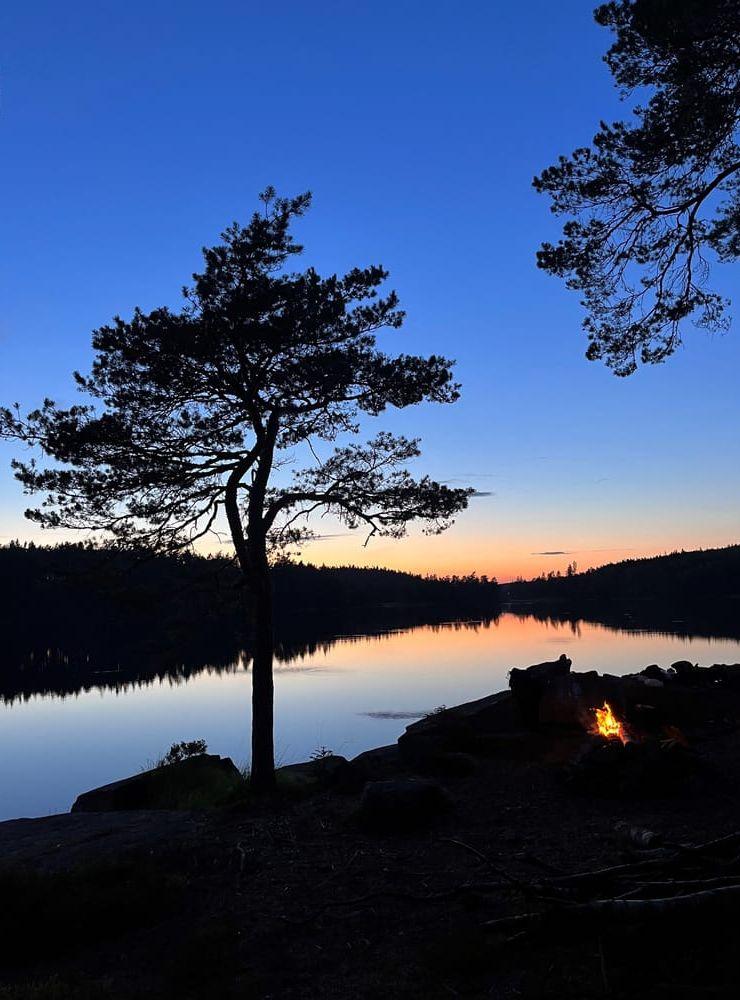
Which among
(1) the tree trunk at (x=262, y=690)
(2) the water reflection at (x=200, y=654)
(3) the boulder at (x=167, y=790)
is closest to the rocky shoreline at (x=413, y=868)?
(1) the tree trunk at (x=262, y=690)

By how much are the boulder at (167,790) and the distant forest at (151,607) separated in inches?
104

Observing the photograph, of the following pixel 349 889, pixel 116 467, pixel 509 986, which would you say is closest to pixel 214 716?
pixel 116 467

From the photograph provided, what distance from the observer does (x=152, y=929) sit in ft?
24.0

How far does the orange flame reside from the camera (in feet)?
42.4

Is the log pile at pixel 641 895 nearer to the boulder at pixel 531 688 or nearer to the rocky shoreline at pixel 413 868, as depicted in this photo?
the rocky shoreline at pixel 413 868

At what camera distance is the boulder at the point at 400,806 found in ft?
31.8

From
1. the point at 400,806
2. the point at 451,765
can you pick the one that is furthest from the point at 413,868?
the point at 451,765

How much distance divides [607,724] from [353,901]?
775 cm

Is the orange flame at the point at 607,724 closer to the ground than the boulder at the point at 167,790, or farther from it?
farther from it

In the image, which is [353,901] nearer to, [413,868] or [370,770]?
[413,868]

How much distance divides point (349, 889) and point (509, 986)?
3.01m

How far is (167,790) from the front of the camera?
1559 centimetres

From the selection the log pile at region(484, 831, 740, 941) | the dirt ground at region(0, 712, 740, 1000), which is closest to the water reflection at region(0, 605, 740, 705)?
the dirt ground at region(0, 712, 740, 1000)

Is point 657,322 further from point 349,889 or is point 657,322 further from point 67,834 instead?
point 67,834
